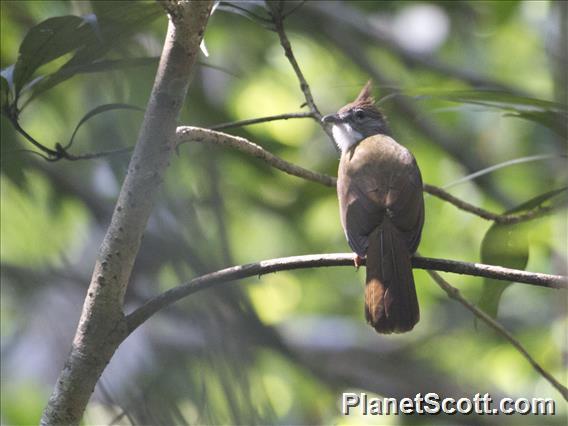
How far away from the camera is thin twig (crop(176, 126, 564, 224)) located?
2.48 metres

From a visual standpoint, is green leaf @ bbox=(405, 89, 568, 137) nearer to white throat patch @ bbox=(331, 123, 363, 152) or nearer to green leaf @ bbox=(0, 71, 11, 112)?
white throat patch @ bbox=(331, 123, 363, 152)

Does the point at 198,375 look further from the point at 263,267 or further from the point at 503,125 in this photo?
the point at 503,125

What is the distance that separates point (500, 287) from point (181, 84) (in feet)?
5.21

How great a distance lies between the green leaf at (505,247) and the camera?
11.2 ft

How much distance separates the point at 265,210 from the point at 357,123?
1621mm

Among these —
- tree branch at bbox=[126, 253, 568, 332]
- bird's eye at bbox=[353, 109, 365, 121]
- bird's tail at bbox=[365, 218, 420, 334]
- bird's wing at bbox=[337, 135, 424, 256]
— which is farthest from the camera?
bird's eye at bbox=[353, 109, 365, 121]

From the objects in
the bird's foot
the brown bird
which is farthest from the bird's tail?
the bird's foot

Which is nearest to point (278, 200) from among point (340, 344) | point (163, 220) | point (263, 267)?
point (340, 344)

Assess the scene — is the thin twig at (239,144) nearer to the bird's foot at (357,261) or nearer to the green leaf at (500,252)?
the bird's foot at (357,261)

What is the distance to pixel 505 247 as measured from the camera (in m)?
3.48

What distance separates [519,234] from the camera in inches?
139

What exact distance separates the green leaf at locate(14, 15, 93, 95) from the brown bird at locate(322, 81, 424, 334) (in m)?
1.01

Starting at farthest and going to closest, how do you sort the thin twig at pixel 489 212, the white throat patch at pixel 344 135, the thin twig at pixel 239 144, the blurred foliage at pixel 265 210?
the white throat patch at pixel 344 135 < the thin twig at pixel 489 212 < the thin twig at pixel 239 144 < the blurred foliage at pixel 265 210

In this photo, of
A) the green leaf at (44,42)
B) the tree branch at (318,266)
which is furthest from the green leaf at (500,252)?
the green leaf at (44,42)
